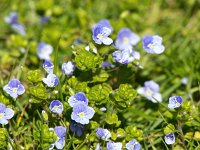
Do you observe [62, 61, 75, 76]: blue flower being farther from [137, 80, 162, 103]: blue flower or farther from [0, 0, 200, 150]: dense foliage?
[137, 80, 162, 103]: blue flower

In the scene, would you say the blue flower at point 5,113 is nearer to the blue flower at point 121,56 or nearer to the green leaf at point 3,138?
the green leaf at point 3,138

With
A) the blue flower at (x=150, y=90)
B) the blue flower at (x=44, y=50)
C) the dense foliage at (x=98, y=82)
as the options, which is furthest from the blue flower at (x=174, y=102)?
the blue flower at (x=44, y=50)

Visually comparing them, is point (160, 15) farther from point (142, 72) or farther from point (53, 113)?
point (53, 113)

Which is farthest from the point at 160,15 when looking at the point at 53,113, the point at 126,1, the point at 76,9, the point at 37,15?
the point at 53,113

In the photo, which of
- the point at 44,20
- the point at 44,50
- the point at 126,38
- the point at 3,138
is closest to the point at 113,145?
the point at 3,138

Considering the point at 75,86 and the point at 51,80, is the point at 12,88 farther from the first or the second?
the point at 75,86

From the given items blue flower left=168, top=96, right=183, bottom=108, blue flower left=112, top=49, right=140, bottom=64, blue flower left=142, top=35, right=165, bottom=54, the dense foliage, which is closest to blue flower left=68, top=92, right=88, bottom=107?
the dense foliage
